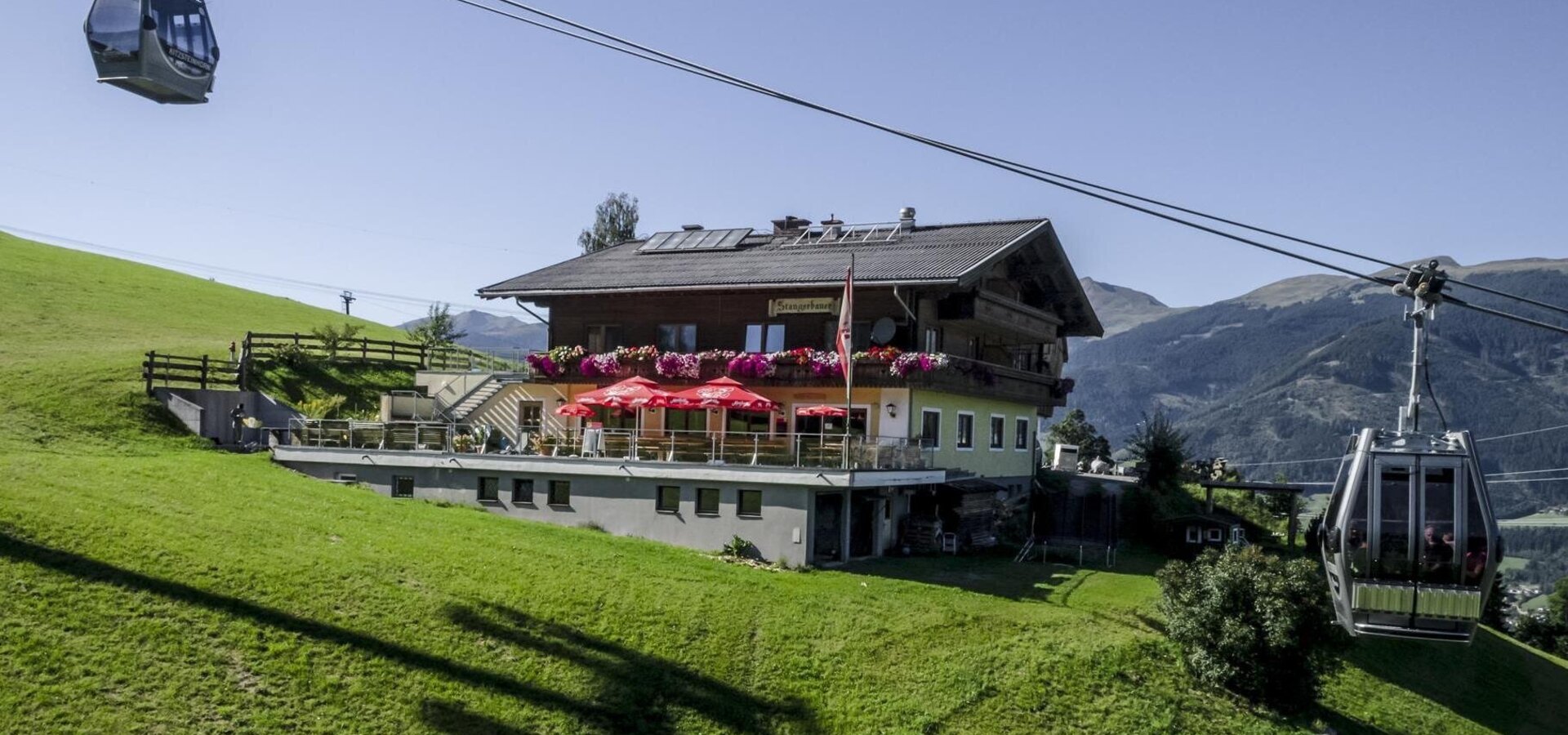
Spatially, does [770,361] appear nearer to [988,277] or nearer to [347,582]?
[988,277]

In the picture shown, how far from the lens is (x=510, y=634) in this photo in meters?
24.2

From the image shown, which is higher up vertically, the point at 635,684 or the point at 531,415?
the point at 531,415

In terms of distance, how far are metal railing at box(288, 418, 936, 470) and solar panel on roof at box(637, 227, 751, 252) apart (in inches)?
418

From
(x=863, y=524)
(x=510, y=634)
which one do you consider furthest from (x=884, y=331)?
(x=510, y=634)

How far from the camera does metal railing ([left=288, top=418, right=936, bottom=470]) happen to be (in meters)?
33.3

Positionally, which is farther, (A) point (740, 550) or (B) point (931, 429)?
(B) point (931, 429)

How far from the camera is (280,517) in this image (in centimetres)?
2970

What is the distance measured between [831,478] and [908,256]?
35.9 ft

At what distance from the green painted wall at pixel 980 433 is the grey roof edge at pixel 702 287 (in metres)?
3.61

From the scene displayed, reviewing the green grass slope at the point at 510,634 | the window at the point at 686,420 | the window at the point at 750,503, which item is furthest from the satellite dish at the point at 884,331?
the window at the point at 750,503

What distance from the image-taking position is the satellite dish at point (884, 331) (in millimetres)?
38219

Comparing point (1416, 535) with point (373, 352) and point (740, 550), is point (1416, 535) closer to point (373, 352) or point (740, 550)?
point (740, 550)

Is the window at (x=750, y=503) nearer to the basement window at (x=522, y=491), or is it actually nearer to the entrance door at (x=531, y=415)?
the basement window at (x=522, y=491)

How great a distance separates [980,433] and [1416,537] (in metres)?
26.0
